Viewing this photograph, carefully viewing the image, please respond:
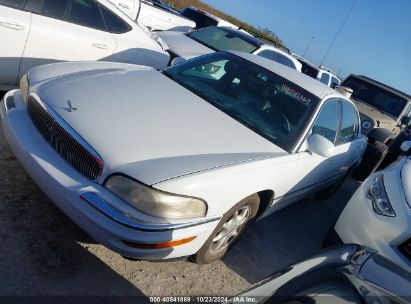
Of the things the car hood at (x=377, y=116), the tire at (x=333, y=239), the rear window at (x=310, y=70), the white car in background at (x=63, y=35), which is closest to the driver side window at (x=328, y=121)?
the tire at (x=333, y=239)

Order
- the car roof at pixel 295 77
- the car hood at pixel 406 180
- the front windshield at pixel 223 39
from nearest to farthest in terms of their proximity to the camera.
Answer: the car hood at pixel 406 180 < the car roof at pixel 295 77 < the front windshield at pixel 223 39

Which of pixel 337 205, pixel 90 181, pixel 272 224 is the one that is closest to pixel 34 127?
pixel 90 181

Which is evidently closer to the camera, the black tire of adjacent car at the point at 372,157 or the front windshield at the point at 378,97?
the black tire of adjacent car at the point at 372,157

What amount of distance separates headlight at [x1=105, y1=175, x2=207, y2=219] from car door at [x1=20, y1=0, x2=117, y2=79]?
8.98ft

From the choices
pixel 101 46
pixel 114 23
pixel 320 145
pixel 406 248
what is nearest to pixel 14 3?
pixel 101 46

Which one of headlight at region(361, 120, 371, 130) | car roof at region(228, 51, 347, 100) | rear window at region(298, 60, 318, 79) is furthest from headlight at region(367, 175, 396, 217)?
rear window at region(298, 60, 318, 79)

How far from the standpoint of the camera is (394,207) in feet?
11.4

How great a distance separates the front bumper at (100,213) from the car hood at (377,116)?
7047 mm

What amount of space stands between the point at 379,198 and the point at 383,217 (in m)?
0.23

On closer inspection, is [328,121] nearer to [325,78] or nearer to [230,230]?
[230,230]

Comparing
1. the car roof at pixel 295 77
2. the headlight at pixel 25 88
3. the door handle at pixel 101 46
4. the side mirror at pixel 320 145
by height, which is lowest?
the headlight at pixel 25 88

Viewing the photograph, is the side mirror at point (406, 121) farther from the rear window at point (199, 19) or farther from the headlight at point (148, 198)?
the headlight at point (148, 198)

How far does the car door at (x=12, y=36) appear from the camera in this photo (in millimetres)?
4238

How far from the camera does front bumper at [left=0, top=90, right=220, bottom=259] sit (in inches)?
97.0
